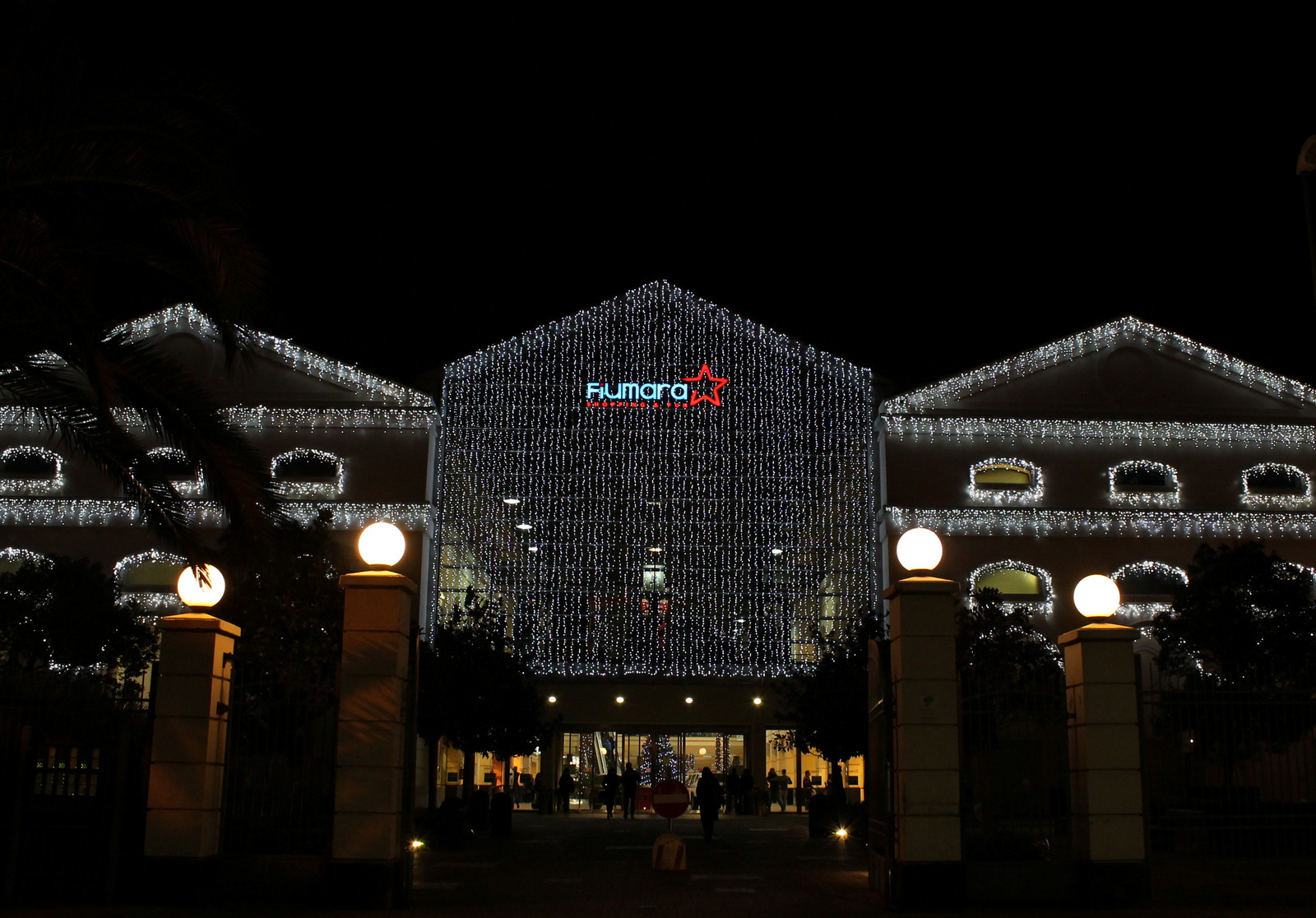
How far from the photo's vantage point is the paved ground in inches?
565

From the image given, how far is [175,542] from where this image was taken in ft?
43.2

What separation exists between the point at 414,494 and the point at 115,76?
29944 mm

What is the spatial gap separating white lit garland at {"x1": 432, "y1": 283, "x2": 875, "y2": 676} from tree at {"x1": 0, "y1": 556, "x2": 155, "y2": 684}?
11.8m

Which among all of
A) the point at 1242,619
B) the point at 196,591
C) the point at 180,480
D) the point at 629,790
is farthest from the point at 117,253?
the point at 180,480

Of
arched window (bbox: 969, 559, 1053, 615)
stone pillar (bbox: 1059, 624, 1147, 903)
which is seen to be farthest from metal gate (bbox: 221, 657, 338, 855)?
arched window (bbox: 969, 559, 1053, 615)

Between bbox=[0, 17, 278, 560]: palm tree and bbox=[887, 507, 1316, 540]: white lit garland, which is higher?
bbox=[887, 507, 1316, 540]: white lit garland

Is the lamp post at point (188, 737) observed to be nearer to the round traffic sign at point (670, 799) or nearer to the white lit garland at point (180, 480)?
the round traffic sign at point (670, 799)

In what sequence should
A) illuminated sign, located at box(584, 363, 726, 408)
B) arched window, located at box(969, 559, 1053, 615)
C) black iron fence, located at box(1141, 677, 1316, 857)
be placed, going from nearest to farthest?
black iron fence, located at box(1141, 677, 1316, 857)
arched window, located at box(969, 559, 1053, 615)
illuminated sign, located at box(584, 363, 726, 408)

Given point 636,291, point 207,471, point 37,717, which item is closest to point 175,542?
point 207,471

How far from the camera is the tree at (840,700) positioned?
30141 millimetres

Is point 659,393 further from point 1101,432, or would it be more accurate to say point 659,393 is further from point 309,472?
point 1101,432

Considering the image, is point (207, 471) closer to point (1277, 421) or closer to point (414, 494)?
point (414, 494)

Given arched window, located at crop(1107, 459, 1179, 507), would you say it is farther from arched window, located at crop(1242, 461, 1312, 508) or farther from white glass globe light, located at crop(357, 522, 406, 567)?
white glass globe light, located at crop(357, 522, 406, 567)

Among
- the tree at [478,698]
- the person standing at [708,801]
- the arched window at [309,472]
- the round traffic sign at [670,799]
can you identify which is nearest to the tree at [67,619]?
the tree at [478,698]
